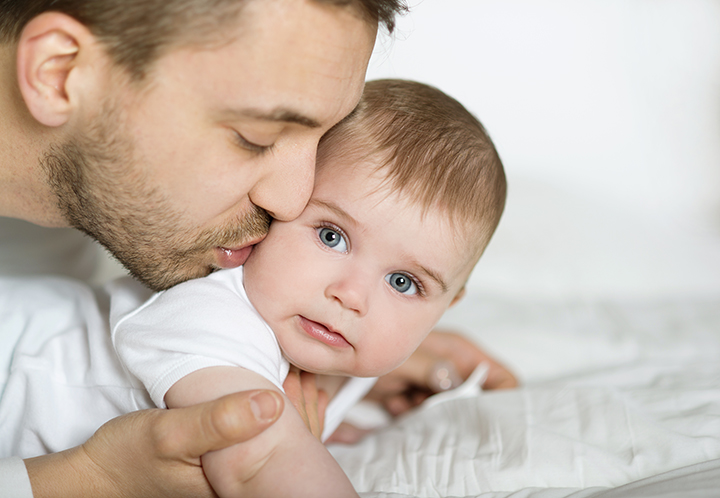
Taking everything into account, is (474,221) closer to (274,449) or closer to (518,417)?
(518,417)

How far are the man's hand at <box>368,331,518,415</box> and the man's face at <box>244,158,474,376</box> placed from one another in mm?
717

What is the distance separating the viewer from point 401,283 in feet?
4.54

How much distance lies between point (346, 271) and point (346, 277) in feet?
0.04

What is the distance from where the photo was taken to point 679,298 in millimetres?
2648

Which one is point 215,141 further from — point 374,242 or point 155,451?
point 155,451

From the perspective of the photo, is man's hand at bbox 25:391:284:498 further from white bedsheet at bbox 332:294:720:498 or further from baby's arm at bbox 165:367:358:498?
white bedsheet at bbox 332:294:720:498

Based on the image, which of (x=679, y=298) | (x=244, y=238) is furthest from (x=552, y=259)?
(x=244, y=238)

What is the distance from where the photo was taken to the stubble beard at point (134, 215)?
51.3 inches

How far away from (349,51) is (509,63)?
261 cm

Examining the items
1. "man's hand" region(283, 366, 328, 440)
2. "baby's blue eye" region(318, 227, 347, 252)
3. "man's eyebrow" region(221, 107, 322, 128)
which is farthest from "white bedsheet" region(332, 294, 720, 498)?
"man's eyebrow" region(221, 107, 322, 128)

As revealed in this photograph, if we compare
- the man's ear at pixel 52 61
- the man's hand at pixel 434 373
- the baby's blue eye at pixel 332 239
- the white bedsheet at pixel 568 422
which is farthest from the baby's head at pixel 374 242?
the man's hand at pixel 434 373

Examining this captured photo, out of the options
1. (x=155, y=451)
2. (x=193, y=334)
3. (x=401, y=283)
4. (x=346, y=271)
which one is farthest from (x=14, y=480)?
(x=401, y=283)

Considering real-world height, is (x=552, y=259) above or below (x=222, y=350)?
below

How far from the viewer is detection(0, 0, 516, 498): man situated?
1147 millimetres
